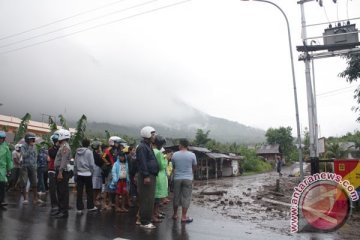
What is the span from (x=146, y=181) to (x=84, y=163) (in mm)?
1974

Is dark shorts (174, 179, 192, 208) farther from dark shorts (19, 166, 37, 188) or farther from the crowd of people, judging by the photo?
dark shorts (19, 166, 37, 188)

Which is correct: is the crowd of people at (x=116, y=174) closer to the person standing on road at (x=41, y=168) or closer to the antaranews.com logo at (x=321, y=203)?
the person standing on road at (x=41, y=168)

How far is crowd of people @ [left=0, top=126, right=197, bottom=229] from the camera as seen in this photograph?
6.84 m

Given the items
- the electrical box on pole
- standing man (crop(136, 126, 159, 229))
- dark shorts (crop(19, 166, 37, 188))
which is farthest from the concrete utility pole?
dark shorts (crop(19, 166, 37, 188))

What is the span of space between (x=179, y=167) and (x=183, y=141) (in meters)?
0.58

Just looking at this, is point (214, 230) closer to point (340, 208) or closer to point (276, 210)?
point (340, 208)

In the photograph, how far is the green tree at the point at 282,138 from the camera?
63562mm

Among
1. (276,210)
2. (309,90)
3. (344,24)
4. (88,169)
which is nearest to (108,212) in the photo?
(88,169)

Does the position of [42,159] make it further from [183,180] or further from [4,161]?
[183,180]

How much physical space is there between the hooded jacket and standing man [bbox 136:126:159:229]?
1.65m

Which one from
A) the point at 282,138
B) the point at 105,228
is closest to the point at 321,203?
the point at 105,228

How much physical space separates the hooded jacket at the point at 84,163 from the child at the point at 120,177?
2.68 ft

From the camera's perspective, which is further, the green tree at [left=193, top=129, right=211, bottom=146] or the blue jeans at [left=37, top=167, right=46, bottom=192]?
the green tree at [left=193, top=129, right=211, bottom=146]

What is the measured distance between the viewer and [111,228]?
261 inches
